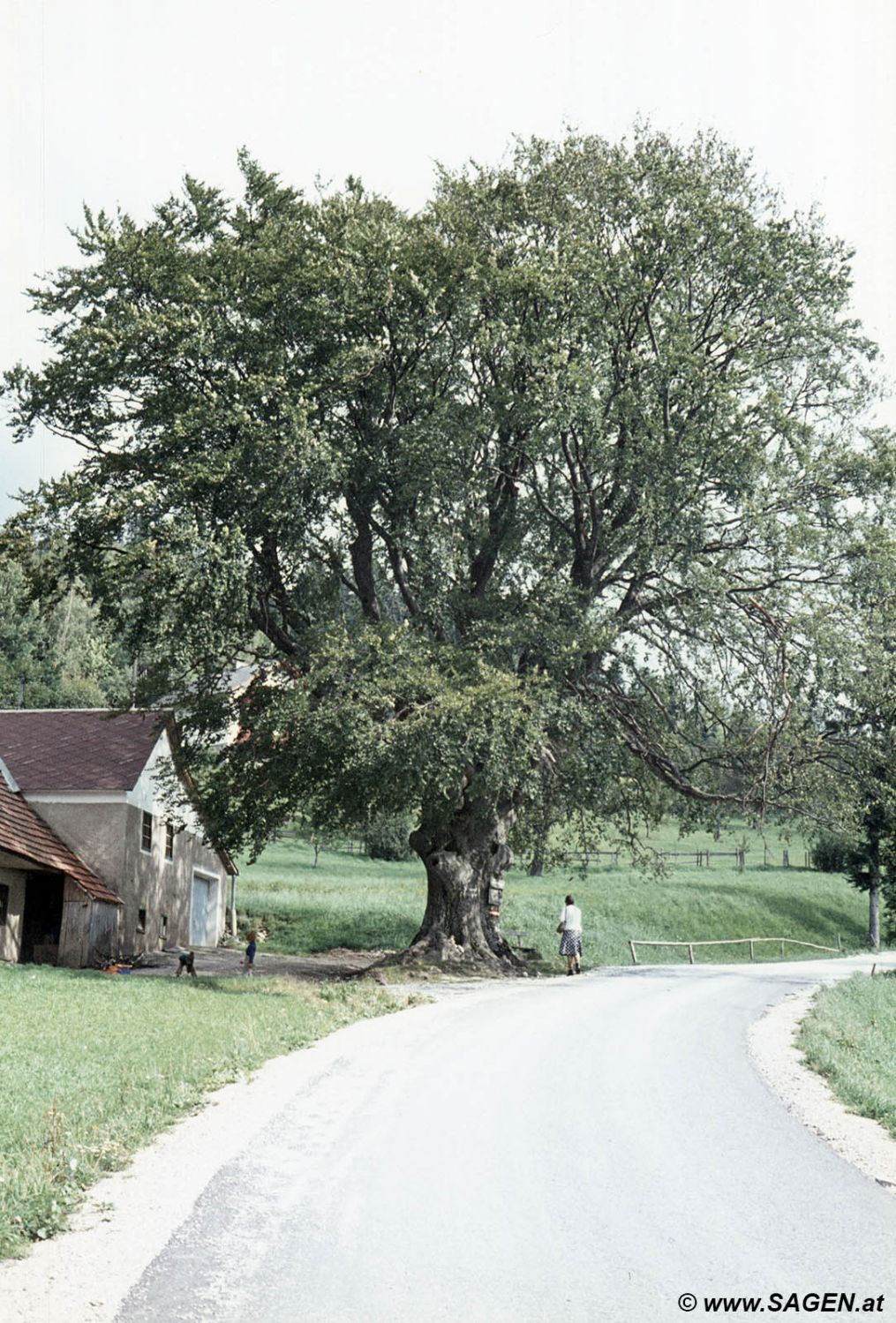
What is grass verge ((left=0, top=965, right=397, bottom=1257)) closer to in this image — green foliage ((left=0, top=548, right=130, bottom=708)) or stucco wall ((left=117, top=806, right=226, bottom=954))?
stucco wall ((left=117, top=806, right=226, bottom=954))

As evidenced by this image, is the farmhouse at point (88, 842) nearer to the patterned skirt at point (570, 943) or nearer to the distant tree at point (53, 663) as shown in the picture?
the patterned skirt at point (570, 943)

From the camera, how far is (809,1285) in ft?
19.1

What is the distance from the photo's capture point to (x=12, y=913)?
29.8m

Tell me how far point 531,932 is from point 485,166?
28394 millimetres

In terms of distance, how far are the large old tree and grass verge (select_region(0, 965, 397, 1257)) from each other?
5336mm

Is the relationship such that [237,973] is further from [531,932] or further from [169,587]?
[531,932]

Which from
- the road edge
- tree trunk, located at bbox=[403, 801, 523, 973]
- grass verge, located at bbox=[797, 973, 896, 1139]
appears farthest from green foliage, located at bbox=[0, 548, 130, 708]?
the road edge

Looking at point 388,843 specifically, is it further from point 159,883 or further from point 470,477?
point 470,477

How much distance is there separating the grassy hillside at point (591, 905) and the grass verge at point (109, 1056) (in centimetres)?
1639

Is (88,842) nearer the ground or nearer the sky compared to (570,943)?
nearer the sky

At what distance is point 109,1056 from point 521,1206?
6475 millimetres

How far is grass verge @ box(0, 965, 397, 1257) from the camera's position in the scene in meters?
7.61

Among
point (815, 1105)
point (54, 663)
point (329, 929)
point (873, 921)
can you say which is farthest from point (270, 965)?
point (54, 663)

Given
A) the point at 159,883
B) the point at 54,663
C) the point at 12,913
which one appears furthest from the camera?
the point at 54,663
